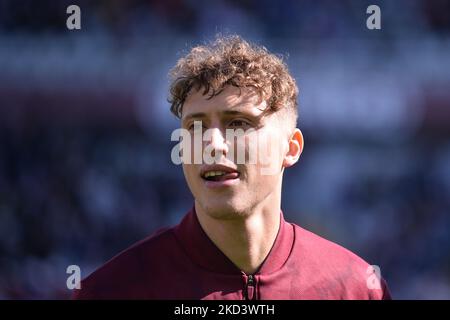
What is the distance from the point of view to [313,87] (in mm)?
6578

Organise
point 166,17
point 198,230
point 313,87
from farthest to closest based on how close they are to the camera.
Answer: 1. point 166,17
2. point 313,87
3. point 198,230

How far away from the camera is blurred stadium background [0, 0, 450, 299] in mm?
6605

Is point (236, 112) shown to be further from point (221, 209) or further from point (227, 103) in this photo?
point (221, 209)

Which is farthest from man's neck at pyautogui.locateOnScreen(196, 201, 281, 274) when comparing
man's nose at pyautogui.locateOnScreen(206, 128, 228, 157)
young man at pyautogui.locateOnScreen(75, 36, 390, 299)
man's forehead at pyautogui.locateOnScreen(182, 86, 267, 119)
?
man's forehead at pyautogui.locateOnScreen(182, 86, 267, 119)

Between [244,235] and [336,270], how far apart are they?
43cm

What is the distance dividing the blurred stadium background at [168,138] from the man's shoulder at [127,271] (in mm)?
3478

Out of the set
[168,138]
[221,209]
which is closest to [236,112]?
[221,209]

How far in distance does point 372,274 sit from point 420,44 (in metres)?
4.13

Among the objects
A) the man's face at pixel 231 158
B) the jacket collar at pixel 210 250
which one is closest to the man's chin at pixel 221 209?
the man's face at pixel 231 158

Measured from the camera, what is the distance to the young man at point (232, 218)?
112 inches

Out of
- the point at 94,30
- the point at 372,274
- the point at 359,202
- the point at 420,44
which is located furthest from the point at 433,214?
the point at 372,274

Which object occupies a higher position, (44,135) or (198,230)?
(44,135)

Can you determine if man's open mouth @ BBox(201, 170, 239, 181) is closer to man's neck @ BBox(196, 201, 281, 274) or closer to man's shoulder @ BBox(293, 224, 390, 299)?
man's neck @ BBox(196, 201, 281, 274)

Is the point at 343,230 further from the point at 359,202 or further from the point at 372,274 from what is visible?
the point at 372,274
